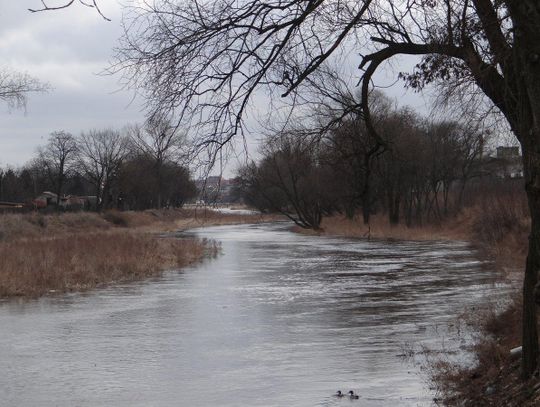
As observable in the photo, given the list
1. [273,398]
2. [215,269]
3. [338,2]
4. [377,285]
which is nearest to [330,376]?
[273,398]

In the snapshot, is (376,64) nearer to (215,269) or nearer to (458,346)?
(458,346)

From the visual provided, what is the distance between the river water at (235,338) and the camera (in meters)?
8.77

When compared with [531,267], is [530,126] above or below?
above

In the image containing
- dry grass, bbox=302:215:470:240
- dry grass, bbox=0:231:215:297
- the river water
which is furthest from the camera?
dry grass, bbox=302:215:470:240

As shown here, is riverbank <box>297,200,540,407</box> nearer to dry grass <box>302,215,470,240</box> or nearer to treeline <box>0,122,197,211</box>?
dry grass <box>302,215,470,240</box>

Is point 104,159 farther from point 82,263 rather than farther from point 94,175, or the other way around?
point 82,263

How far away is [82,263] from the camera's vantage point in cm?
2309

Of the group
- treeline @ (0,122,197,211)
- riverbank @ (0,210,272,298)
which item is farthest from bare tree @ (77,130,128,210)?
riverbank @ (0,210,272,298)

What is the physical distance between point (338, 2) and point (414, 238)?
1542 inches

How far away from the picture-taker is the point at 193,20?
7.61 m

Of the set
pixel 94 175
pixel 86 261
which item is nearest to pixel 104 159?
pixel 94 175

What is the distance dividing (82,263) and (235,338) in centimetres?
1200

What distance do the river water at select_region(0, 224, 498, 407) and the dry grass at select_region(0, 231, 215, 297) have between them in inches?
49.8

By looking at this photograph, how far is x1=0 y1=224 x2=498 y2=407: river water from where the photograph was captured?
877 centimetres
